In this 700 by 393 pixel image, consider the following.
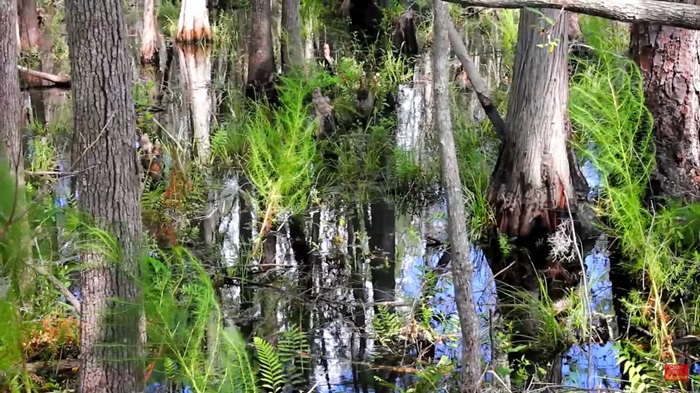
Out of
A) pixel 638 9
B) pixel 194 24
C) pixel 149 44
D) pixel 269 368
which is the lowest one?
pixel 269 368

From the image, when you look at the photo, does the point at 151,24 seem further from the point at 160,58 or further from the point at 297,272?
the point at 297,272

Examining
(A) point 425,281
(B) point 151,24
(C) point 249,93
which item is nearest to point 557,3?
(A) point 425,281

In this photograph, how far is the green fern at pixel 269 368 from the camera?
4.51 metres

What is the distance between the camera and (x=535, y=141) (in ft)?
21.3

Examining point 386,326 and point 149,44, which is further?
point 149,44

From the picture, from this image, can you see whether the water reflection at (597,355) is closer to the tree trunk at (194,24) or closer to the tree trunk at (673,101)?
the tree trunk at (673,101)

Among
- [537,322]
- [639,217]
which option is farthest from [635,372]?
[639,217]

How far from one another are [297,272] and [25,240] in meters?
2.91

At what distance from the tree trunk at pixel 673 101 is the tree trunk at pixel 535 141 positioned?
24.5 inches

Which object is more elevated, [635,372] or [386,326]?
[635,372]

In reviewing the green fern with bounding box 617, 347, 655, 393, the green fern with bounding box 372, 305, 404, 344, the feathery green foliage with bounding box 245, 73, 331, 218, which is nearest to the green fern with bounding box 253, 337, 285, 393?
the green fern with bounding box 372, 305, 404, 344

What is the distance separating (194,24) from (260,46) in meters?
3.93

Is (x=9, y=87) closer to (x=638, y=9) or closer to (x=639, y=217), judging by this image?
(x=638, y=9)

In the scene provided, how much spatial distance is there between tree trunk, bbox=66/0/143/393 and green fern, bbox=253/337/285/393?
608mm
